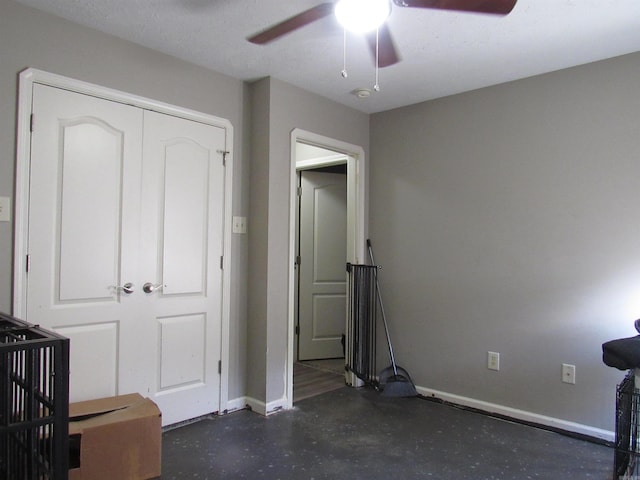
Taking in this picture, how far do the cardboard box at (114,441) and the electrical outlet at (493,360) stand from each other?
7.48 feet

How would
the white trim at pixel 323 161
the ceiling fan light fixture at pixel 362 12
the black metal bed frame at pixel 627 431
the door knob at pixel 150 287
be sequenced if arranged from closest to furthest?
1. the ceiling fan light fixture at pixel 362 12
2. the black metal bed frame at pixel 627 431
3. the door knob at pixel 150 287
4. the white trim at pixel 323 161

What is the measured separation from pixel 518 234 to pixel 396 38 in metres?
1.58

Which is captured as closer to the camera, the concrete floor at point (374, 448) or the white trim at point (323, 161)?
the concrete floor at point (374, 448)

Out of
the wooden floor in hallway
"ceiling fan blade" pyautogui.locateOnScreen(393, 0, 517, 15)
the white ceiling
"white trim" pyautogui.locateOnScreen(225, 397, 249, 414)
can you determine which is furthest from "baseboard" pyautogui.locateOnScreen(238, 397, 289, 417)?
"ceiling fan blade" pyautogui.locateOnScreen(393, 0, 517, 15)

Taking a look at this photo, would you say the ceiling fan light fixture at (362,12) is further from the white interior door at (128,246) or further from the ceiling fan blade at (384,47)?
the white interior door at (128,246)

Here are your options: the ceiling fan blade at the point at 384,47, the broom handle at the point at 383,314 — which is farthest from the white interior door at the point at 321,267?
the ceiling fan blade at the point at 384,47

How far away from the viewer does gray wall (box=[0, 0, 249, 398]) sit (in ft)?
7.20

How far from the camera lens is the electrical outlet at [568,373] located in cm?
282

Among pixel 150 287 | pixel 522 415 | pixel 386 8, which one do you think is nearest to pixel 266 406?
pixel 150 287

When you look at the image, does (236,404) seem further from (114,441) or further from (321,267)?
(321,267)

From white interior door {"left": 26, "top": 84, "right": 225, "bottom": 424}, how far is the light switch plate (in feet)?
0.32

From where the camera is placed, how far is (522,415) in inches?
119

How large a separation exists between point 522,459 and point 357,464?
938 mm

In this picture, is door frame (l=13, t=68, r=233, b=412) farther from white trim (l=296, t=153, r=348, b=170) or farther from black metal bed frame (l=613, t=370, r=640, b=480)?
black metal bed frame (l=613, t=370, r=640, b=480)
